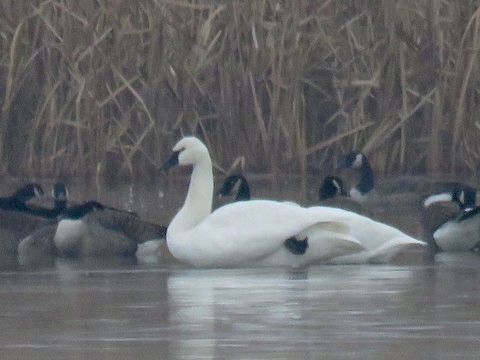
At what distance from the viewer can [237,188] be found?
13367 millimetres

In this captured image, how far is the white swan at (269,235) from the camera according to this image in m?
10.1

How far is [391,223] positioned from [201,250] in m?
3.88

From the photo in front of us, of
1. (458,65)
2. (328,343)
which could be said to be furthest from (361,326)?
(458,65)

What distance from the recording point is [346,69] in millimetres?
15914

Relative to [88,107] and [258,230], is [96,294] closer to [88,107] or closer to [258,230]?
[258,230]

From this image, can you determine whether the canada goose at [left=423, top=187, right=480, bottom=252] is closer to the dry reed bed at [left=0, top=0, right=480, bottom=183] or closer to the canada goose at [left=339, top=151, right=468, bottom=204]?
the canada goose at [left=339, top=151, right=468, bottom=204]

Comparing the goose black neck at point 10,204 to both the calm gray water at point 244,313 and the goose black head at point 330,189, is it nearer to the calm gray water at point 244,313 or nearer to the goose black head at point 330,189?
the goose black head at point 330,189

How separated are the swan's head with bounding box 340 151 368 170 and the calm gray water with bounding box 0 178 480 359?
5151 mm

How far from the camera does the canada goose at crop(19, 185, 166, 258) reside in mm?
11359

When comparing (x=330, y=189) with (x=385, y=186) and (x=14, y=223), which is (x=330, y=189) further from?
(x=14, y=223)

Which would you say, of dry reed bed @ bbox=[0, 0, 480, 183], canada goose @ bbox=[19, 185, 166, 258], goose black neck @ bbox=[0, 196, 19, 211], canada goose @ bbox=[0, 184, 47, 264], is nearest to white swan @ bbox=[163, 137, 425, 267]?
canada goose @ bbox=[19, 185, 166, 258]

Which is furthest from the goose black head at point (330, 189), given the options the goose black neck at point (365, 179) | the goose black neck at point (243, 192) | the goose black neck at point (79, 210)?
the goose black neck at point (79, 210)

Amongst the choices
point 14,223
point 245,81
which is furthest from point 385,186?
point 14,223

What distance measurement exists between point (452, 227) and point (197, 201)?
168cm
